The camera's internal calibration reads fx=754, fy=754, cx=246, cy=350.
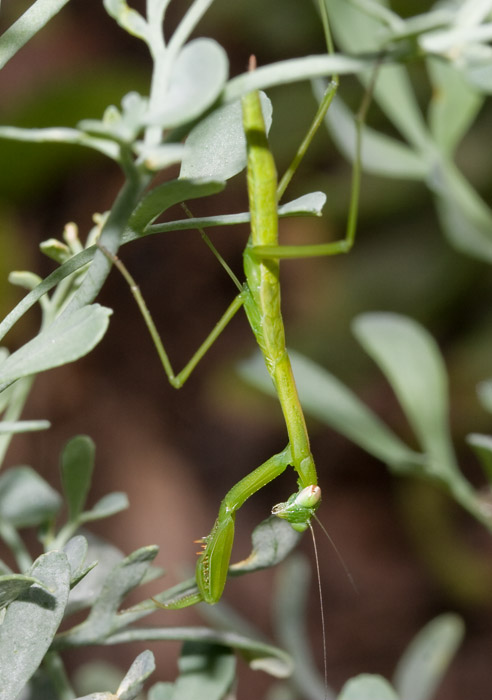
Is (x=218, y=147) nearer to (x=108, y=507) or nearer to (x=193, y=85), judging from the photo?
(x=193, y=85)

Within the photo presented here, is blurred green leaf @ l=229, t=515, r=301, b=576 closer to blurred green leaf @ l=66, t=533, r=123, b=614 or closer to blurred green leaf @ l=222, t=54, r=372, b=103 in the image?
blurred green leaf @ l=66, t=533, r=123, b=614

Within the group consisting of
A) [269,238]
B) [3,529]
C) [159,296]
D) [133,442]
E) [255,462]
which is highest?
[269,238]

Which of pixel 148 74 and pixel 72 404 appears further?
pixel 72 404

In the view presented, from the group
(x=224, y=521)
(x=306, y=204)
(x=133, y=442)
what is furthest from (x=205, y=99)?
(x=133, y=442)

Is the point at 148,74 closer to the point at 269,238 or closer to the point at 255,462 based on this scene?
the point at 255,462

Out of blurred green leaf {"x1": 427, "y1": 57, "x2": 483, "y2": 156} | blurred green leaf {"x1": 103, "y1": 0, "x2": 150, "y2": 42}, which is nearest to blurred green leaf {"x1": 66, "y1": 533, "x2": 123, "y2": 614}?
blurred green leaf {"x1": 103, "y1": 0, "x2": 150, "y2": 42}
